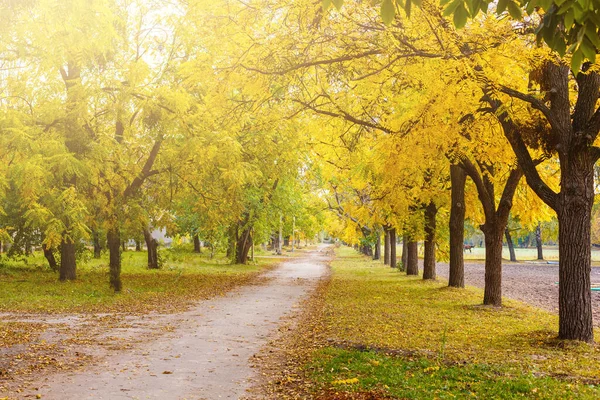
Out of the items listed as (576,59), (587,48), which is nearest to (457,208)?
(576,59)

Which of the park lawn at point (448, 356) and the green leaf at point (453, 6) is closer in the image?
the green leaf at point (453, 6)

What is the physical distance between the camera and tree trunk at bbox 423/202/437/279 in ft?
90.6

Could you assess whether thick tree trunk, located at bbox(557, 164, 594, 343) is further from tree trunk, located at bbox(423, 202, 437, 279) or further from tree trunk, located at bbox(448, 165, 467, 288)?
tree trunk, located at bbox(423, 202, 437, 279)

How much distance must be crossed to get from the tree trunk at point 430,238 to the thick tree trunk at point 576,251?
51.8 ft

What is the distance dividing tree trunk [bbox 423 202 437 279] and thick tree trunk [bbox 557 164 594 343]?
51.8ft

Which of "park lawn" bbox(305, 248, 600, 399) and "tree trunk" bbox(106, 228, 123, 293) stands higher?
"tree trunk" bbox(106, 228, 123, 293)

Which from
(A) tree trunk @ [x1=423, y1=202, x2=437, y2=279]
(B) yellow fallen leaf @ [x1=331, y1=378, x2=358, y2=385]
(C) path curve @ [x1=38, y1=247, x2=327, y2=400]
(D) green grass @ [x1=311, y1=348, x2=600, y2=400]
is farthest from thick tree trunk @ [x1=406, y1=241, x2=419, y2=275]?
(B) yellow fallen leaf @ [x1=331, y1=378, x2=358, y2=385]

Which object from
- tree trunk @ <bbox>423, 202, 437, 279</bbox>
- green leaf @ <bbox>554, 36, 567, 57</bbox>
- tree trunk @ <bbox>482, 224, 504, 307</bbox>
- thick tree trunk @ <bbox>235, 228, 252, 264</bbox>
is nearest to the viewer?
green leaf @ <bbox>554, 36, 567, 57</bbox>

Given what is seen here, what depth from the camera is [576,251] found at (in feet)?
37.4

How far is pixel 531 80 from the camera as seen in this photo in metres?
12.9

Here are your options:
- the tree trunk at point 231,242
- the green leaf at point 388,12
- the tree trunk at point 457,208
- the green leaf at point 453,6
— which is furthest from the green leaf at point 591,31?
the tree trunk at point 231,242

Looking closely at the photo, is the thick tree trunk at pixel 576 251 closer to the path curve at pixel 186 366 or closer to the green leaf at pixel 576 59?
the path curve at pixel 186 366

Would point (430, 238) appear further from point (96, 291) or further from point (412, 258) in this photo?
point (96, 291)

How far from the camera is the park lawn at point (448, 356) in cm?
755
